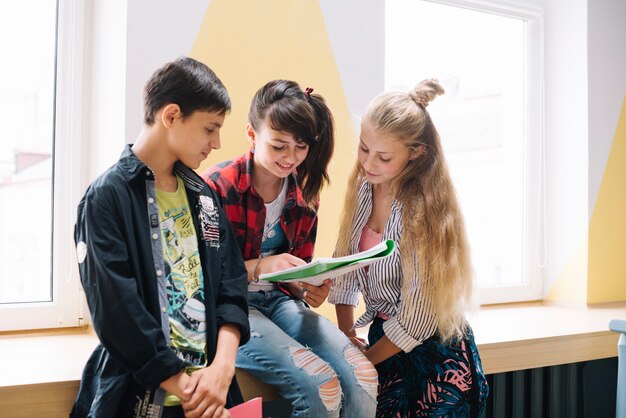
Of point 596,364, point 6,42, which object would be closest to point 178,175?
point 6,42

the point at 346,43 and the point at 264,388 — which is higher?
the point at 346,43

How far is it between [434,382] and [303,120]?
2.26ft

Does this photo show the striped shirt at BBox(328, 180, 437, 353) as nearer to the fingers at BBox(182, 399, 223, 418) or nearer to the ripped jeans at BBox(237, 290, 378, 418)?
the ripped jeans at BBox(237, 290, 378, 418)

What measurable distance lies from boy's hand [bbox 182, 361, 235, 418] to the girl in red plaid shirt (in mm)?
196

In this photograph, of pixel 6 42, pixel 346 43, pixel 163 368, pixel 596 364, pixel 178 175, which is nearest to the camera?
pixel 163 368

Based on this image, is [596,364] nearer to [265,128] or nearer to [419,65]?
[419,65]

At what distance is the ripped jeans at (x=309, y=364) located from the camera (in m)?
1.43

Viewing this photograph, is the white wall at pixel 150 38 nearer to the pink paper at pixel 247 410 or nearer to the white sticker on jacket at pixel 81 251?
the white sticker on jacket at pixel 81 251

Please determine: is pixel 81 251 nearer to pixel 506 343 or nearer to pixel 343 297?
pixel 343 297

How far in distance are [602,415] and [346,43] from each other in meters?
1.61

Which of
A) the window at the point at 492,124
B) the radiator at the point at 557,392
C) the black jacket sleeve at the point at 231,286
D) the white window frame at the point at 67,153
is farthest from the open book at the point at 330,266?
the window at the point at 492,124

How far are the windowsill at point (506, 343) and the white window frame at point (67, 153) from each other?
124 mm

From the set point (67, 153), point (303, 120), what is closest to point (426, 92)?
point (303, 120)

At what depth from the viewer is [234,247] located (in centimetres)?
145
